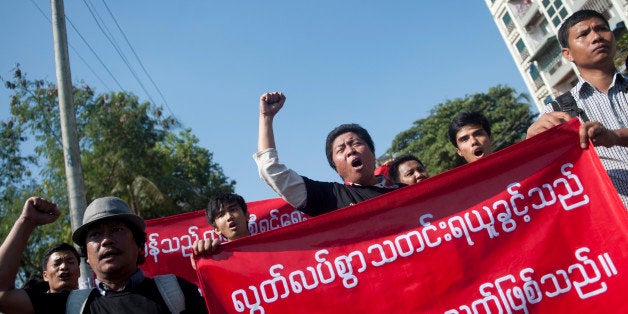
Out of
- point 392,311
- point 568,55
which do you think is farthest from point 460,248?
point 568,55

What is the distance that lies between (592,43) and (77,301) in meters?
2.90

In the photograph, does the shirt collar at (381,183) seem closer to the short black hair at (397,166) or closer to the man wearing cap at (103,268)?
the man wearing cap at (103,268)

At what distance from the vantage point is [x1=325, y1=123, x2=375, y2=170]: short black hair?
3.38m

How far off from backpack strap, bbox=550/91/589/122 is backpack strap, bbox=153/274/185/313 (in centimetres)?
217

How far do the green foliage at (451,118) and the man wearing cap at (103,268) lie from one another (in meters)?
28.4

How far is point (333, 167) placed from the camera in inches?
135

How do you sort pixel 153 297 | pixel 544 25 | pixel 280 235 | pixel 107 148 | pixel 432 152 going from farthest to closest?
1. pixel 432 152
2. pixel 544 25
3. pixel 107 148
4. pixel 280 235
5. pixel 153 297

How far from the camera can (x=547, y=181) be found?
2488 mm

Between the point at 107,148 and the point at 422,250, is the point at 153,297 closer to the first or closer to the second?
the point at 422,250

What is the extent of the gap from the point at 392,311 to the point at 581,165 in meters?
1.19

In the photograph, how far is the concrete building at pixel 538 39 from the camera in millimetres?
26578

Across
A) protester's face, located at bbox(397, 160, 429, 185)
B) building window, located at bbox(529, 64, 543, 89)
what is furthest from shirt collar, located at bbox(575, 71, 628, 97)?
Answer: building window, located at bbox(529, 64, 543, 89)

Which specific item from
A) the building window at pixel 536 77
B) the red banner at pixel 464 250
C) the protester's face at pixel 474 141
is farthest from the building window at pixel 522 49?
the red banner at pixel 464 250

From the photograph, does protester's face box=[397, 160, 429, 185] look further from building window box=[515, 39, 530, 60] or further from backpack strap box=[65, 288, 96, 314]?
building window box=[515, 39, 530, 60]
